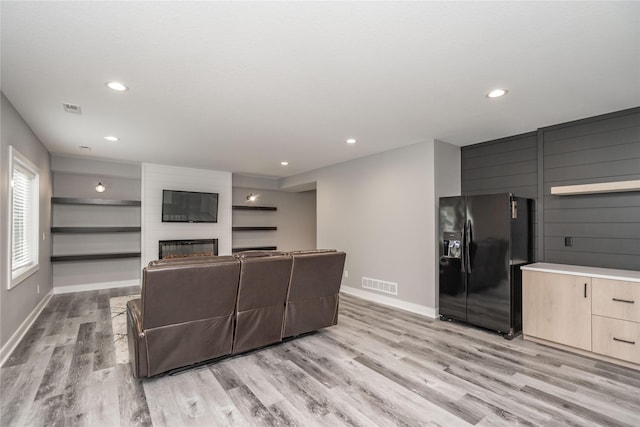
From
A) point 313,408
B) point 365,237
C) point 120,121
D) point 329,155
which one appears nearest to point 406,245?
point 365,237

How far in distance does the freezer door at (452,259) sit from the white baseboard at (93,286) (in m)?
6.09

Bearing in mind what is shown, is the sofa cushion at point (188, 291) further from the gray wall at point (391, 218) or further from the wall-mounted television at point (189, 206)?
the wall-mounted television at point (189, 206)

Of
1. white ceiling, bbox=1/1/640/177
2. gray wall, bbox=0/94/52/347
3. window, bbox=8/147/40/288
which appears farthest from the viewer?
window, bbox=8/147/40/288

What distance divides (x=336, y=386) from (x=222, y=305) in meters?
1.23

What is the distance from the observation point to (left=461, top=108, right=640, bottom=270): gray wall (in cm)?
331

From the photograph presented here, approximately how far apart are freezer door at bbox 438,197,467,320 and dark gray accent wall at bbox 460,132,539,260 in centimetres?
89

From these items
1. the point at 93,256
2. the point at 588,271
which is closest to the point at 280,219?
the point at 93,256

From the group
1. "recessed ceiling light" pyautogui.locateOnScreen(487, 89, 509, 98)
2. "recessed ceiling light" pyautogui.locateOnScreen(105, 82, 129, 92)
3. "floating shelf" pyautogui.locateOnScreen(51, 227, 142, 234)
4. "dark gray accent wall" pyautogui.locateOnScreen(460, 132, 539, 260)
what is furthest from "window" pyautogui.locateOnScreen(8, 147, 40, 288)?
"dark gray accent wall" pyautogui.locateOnScreen(460, 132, 539, 260)

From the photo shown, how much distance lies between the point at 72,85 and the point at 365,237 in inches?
173

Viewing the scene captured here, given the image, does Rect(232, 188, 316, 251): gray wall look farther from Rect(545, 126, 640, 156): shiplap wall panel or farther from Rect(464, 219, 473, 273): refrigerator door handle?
Rect(545, 126, 640, 156): shiplap wall panel

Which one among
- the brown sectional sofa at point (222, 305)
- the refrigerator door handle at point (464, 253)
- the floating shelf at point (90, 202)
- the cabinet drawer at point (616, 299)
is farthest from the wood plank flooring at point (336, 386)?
the floating shelf at point (90, 202)

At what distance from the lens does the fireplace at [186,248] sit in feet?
21.2

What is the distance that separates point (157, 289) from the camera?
2.38m

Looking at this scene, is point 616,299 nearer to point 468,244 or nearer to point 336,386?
point 468,244
